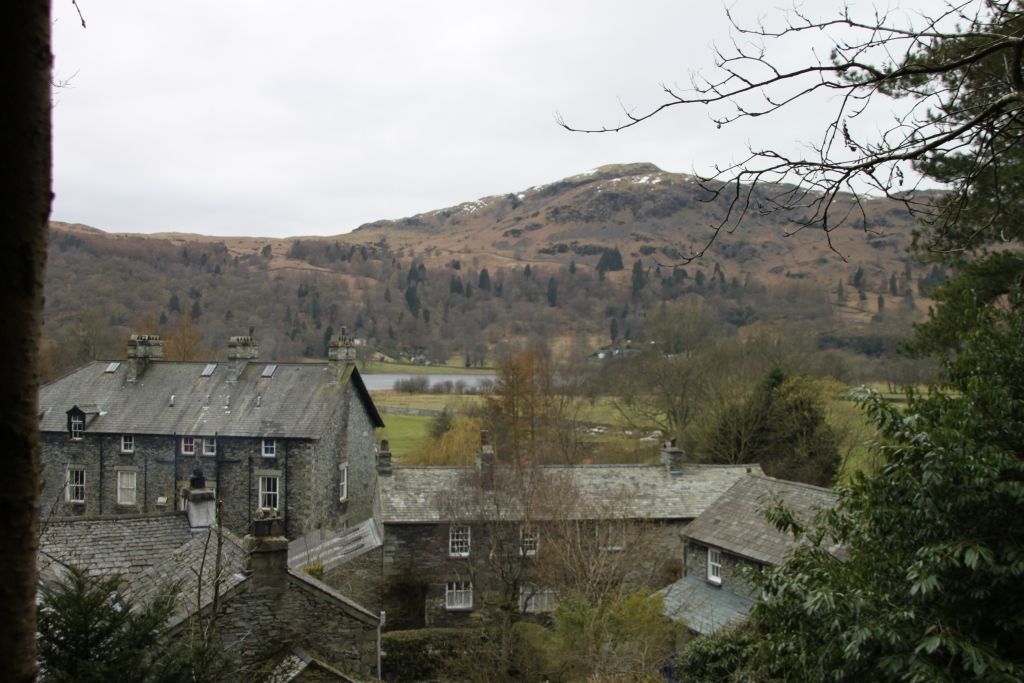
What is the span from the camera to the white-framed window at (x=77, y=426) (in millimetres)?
34000

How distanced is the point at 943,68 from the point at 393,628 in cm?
2440

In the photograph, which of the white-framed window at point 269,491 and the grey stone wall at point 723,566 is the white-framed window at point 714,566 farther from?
the white-framed window at point 269,491

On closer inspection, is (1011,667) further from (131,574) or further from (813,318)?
(813,318)

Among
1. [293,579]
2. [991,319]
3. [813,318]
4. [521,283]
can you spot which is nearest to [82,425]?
[293,579]

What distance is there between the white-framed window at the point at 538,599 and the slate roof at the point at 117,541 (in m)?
10.4

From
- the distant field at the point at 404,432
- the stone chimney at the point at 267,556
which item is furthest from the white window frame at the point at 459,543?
the distant field at the point at 404,432

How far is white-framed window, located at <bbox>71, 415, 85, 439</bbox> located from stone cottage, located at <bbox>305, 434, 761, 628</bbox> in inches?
534

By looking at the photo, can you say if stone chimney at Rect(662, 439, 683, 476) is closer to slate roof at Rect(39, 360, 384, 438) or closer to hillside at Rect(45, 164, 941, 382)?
slate roof at Rect(39, 360, 384, 438)

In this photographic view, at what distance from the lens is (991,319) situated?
10.2 meters

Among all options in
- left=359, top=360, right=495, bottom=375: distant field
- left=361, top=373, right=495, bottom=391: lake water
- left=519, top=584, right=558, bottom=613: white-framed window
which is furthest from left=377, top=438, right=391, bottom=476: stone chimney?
left=359, top=360, right=495, bottom=375: distant field

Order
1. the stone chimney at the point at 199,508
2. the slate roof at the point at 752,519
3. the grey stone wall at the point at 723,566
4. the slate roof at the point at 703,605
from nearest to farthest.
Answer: the stone chimney at the point at 199,508 → the slate roof at the point at 703,605 → the slate roof at the point at 752,519 → the grey stone wall at the point at 723,566

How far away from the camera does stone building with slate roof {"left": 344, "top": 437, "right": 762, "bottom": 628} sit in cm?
2305

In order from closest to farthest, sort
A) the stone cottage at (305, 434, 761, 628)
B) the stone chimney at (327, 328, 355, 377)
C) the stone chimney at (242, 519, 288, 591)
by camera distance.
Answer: the stone chimney at (242, 519, 288, 591) → the stone cottage at (305, 434, 761, 628) → the stone chimney at (327, 328, 355, 377)

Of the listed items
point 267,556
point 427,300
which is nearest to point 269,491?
point 267,556
